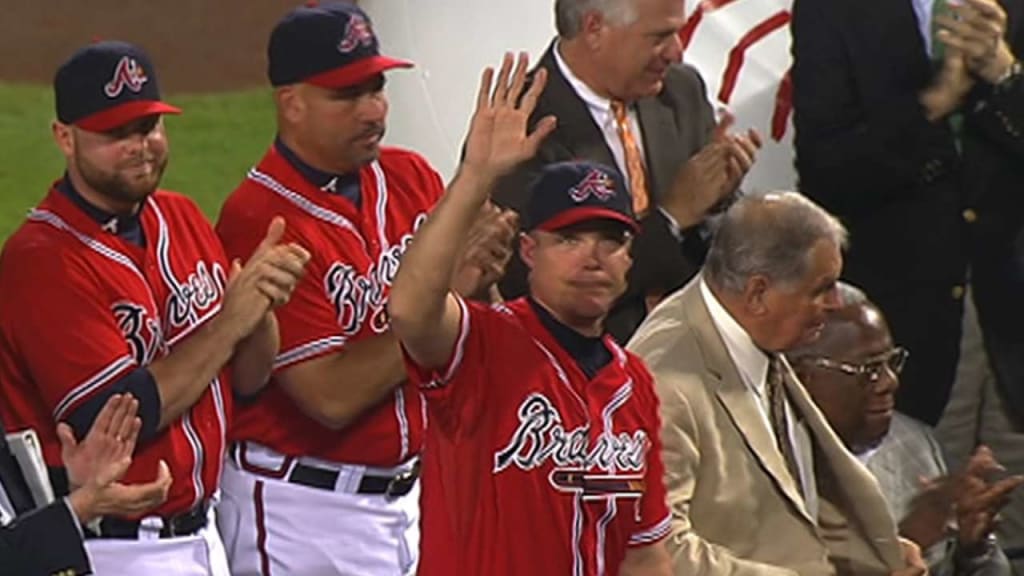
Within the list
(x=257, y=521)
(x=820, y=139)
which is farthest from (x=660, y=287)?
(x=257, y=521)

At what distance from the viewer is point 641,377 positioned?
15.5 ft

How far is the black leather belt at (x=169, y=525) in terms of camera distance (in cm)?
484

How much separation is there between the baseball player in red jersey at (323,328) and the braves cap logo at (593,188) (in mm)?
729

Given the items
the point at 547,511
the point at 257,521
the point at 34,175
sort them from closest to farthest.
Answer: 1. the point at 547,511
2. the point at 257,521
3. the point at 34,175

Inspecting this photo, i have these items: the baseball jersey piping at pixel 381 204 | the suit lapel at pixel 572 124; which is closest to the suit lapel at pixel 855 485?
the suit lapel at pixel 572 124

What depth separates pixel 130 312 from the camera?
15.9 feet

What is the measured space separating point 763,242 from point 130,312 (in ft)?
4.36

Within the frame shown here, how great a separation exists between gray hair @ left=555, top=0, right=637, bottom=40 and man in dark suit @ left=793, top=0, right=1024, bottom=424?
771 mm

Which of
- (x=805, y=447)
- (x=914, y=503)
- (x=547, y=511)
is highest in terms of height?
(x=547, y=511)

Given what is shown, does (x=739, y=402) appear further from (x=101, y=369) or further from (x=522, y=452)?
(x=101, y=369)

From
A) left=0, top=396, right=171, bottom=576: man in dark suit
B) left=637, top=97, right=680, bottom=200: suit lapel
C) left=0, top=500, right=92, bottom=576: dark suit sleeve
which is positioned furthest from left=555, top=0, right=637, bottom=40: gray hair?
left=0, top=500, right=92, bottom=576: dark suit sleeve

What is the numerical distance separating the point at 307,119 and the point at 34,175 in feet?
4.22

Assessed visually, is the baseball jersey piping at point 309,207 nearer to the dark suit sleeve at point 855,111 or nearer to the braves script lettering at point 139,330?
the braves script lettering at point 139,330

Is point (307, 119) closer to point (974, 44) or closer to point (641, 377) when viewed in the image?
point (641, 377)
